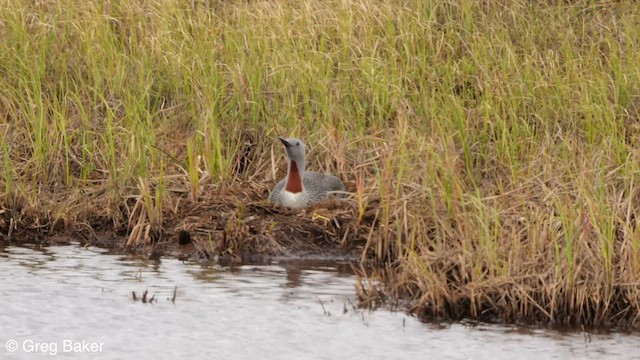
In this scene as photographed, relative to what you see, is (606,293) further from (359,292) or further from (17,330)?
(17,330)

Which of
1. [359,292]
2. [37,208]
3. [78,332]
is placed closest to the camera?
[78,332]

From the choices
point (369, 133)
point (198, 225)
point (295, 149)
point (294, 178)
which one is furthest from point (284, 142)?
point (369, 133)

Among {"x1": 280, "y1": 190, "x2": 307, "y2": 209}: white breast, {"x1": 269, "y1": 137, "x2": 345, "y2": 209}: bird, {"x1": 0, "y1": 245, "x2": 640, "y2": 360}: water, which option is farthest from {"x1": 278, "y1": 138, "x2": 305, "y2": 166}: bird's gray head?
{"x1": 0, "y1": 245, "x2": 640, "y2": 360}: water

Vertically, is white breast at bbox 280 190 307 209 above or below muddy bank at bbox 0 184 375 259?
above

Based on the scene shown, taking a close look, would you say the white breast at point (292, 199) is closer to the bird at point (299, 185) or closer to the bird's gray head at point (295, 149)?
the bird at point (299, 185)

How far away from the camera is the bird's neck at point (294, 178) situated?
9125mm

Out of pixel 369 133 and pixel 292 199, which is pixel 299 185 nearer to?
pixel 292 199

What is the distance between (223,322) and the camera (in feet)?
23.3

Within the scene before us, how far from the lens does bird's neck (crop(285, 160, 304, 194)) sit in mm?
9125

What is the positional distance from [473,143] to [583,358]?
10.7ft

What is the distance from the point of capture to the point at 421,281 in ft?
23.6

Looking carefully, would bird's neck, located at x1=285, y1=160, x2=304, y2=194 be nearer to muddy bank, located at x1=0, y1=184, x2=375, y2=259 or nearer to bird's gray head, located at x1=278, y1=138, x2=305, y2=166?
bird's gray head, located at x1=278, y1=138, x2=305, y2=166

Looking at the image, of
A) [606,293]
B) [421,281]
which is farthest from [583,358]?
[421,281]

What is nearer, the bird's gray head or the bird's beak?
the bird's beak
